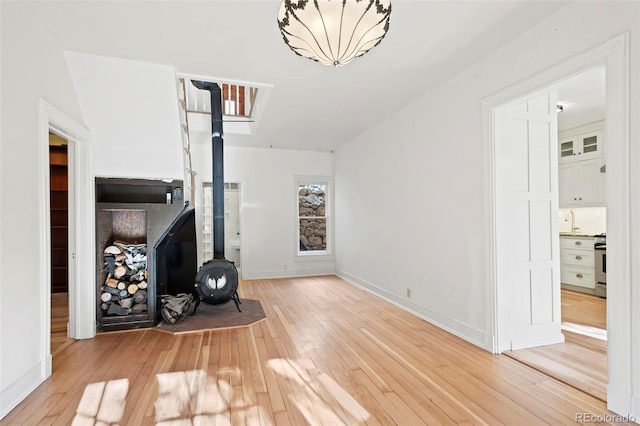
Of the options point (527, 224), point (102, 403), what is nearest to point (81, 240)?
point (102, 403)

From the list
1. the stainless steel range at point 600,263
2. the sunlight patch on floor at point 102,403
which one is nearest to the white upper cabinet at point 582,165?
the stainless steel range at point 600,263

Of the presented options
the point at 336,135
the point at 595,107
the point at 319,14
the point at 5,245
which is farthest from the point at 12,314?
the point at 595,107

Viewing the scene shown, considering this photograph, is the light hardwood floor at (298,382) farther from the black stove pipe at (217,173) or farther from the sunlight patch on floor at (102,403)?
the black stove pipe at (217,173)

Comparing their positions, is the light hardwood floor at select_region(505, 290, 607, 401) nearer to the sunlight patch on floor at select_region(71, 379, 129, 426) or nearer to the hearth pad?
the hearth pad

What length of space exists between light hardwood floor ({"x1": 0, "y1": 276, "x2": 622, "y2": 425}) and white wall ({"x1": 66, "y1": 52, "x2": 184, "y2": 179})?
185cm

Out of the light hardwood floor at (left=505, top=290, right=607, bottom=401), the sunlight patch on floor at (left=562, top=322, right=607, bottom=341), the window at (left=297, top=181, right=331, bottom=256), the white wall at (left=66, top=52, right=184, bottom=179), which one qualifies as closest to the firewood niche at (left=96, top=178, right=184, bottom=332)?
the white wall at (left=66, top=52, right=184, bottom=179)

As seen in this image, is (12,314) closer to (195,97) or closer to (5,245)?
(5,245)

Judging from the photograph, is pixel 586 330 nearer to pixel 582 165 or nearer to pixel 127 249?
pixel 582 165

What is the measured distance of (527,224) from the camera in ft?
9.91

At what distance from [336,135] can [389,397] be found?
4.43 metres

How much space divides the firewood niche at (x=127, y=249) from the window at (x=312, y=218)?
3827 mm

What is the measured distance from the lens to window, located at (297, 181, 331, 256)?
7.27m

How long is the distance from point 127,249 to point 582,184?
6646 millimetres

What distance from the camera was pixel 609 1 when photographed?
1.99 metres
